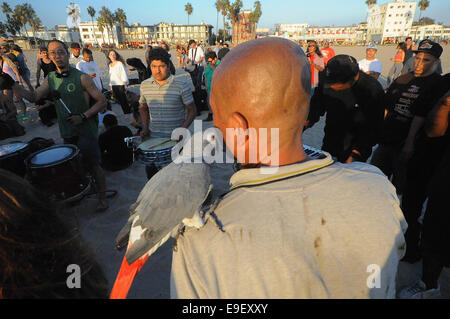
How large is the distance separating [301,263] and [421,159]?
9.34 ft

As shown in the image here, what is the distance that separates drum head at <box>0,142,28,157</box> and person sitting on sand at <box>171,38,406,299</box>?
11.7 ft

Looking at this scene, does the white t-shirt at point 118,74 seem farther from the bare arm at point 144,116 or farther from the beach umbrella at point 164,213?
the beach umbrella at point 164,213

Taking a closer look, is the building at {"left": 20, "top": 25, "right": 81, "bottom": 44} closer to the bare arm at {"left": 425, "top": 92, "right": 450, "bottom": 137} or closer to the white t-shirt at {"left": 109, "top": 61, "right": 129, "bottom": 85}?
the white t-shirt at {"left": 109, "top": 61, "right": 129, "bottom": 85}

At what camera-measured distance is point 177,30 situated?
104750 millimetres

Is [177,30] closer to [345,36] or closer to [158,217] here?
[345,36]

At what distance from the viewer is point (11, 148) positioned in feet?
10.7

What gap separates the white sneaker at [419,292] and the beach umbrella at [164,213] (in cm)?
272

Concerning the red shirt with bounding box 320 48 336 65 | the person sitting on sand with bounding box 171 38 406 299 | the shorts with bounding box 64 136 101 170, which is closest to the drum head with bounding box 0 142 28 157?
the shorts with bounding box 64 136 101 170

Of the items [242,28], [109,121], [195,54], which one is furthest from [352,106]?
[242,28]

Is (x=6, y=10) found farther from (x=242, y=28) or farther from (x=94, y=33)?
(x=242, y=28)

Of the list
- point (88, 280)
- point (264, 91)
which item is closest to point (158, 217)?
point (88, 280)

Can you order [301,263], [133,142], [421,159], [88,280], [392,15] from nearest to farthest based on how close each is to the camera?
[301,263]
[88,280]
[421,159]
[133,142]
[392,15]

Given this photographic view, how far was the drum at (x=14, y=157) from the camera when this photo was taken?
299 cm

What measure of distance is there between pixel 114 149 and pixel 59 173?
1921mm
